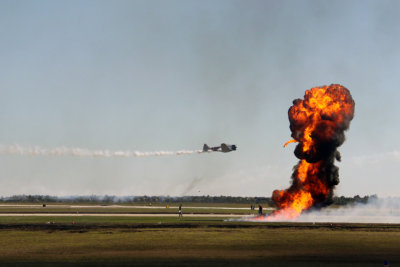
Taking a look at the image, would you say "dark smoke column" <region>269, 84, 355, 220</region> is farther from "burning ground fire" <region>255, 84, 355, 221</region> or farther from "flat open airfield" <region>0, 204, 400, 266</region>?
"flat open airfield" <region>0, 204, 400, 266</region>

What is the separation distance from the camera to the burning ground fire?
76.8 m

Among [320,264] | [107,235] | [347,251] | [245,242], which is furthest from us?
[107,235]

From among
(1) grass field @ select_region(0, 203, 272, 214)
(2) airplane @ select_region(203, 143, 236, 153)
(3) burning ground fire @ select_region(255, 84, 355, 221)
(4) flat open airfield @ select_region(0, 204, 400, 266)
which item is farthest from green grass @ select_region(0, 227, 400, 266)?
(1) grass field @ select_region(0, 203, 272, 214)

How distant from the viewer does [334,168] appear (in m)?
78.2

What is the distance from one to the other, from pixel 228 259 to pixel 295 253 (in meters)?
6.29

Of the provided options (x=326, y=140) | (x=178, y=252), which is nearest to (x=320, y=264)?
(x=178, y=252)

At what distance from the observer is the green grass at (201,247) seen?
34.2 m

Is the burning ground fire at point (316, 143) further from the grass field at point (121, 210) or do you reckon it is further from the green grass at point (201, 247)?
the grass field at point (121, 210)

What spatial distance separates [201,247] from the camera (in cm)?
4144

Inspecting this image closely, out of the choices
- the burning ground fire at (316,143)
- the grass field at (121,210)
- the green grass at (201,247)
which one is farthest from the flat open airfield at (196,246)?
the grass field at (121,210)

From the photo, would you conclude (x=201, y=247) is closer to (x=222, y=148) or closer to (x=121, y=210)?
(x=222, y=148)

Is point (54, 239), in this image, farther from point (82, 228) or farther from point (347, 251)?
point (347, 251)

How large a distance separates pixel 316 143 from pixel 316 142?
0.54 ft

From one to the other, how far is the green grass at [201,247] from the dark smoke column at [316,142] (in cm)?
2115
